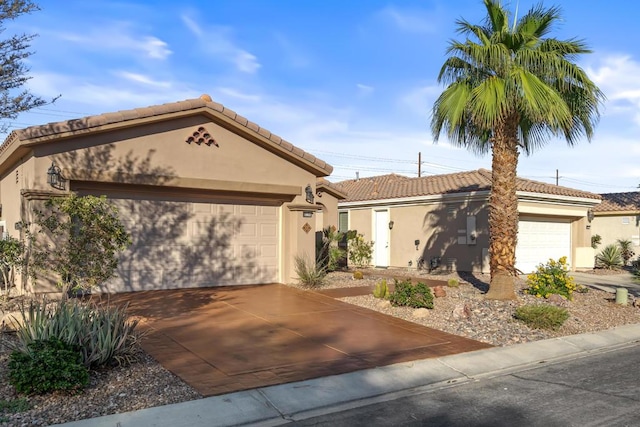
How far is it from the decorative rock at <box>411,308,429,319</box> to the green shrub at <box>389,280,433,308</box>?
1.34ft

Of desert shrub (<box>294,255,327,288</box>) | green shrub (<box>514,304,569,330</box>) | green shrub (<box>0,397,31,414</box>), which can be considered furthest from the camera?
desert shrub (<box>294,255,327,288</box>)

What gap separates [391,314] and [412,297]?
71cm

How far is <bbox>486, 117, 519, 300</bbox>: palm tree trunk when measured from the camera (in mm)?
12727

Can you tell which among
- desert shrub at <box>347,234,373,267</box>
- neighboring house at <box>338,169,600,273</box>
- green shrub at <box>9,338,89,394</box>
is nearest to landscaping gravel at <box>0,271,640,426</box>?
green shrub at <box>9,338,89,394</box>

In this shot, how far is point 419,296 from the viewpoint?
1170 cm

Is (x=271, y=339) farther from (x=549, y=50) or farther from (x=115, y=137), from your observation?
(x=549, y=50)

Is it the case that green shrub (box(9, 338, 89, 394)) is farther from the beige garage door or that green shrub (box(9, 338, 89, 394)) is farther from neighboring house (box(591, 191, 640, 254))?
neighboring house (box(591, 191, 640, 254))

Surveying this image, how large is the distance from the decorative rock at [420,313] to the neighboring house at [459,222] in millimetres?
8852

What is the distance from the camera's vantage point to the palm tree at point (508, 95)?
11.9 metres

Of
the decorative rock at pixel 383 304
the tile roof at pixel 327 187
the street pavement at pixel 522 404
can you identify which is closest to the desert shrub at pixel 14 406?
the street pavement at pixel 522 404

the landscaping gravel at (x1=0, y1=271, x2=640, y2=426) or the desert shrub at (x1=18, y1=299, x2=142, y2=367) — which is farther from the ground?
the desert shrub at (x1=18, y1=299, x2=142, y2=367)

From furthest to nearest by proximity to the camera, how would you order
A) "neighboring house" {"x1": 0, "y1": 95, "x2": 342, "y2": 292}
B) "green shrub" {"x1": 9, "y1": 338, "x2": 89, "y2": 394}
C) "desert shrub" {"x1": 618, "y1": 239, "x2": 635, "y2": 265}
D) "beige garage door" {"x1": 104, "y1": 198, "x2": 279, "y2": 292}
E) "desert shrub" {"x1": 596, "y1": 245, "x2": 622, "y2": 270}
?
"desert shrub" {"x1": 618, "y1": 239, "x2": 635, "y2": 265} < "desert shrub" {"x1": 596, "y1": 245, "x2": 622, "y2": 270} < "beige garage door" {"x1": 104, "y1": 198, "x2": 279, "y2": 292} < "neighboring house" {"x1": 0, "y1": 95, "x2": 342, "y2": 292} < "green shrub" {"x1": 9, "y1": 338, "x2": 89, "y2": 394}

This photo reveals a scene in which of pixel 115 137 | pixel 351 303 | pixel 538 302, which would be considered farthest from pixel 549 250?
pixel 115 137

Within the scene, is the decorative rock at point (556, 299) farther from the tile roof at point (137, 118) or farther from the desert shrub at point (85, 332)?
the desert shrub at point (85, 332)
